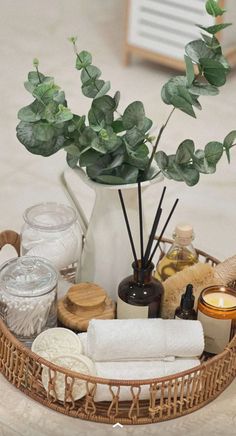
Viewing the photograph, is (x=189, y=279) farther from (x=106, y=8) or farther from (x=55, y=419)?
(x=106, y=8)

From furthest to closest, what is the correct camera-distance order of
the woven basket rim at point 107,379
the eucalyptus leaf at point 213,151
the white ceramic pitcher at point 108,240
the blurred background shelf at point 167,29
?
the blurred background shelf at point 167,29 → the white ceramic pitcher at point 108,240 → the eucalyptus leaf at point 213,151 → the woven basket rim at point 107,379

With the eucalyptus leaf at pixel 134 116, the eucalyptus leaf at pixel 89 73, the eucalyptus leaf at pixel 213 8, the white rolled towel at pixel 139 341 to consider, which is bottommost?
the white rolled towel at pixel 139 341

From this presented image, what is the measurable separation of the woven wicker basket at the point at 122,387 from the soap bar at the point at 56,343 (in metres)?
0.03

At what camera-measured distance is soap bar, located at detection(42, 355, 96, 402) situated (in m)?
1.47

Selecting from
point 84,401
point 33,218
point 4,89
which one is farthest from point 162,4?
point 84,401

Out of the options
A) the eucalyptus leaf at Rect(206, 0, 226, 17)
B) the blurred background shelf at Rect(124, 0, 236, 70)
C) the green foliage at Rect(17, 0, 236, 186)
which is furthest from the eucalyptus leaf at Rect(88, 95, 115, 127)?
the blurred background shelf at Rect(124, 0, 236, 70)

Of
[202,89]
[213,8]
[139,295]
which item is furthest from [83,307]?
[213,8]

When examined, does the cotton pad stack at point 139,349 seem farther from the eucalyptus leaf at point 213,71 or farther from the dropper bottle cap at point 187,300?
the eucalyptus leaf at point 213,71

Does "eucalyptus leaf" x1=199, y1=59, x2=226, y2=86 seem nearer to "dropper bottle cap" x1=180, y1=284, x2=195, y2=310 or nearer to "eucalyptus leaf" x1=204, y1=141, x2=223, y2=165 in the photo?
"eucalyptus leaf" x1=204, y1=141, x2=223, y2=165

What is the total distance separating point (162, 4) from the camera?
3.47 meters

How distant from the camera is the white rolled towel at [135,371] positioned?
4.83 feet

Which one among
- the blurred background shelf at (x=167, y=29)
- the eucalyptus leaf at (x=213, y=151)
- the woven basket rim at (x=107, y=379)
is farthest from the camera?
the blurred background shelf at (x=167, y=29)

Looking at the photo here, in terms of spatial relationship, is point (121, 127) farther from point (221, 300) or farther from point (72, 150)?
point (221, 300)

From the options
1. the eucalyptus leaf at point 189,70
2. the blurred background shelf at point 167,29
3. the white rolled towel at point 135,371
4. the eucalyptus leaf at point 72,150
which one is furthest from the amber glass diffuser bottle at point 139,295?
the blurred background shelf at point 167,29
